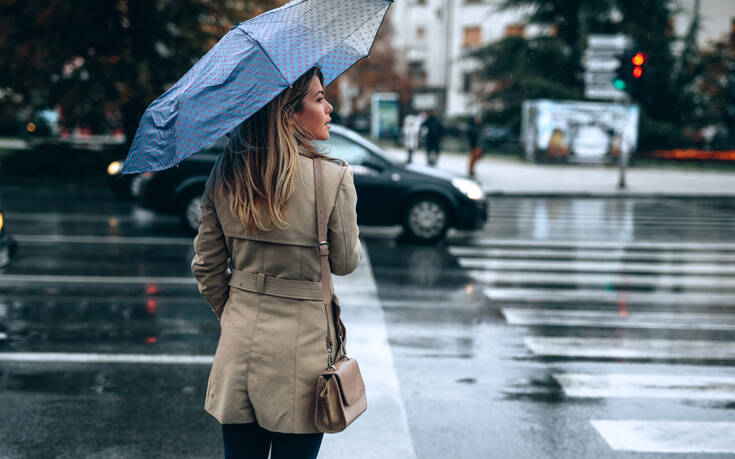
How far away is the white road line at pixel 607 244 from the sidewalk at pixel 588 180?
7.79 metres

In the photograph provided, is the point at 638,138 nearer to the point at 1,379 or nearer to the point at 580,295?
the point at 580,295

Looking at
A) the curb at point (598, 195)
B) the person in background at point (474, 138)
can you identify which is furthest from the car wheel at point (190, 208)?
the person in background at point (474, 138)

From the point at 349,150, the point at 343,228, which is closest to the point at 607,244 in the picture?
the point at 349,150

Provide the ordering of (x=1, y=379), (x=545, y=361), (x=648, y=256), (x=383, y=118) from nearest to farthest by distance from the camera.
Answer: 1. (x=1, y=379)
2. (x=545, y=361)
3. (x=648, y=256)
4. (x=383, y=118)

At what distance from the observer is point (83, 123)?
20984 mm

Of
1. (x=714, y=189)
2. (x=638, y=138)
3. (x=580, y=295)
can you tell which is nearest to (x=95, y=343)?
(x=580, y=295)

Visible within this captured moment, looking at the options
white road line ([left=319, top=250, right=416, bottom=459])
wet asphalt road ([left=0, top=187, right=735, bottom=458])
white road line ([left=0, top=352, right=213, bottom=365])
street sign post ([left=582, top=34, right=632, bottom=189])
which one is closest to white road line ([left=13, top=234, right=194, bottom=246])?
wet asphalt road ([left=0, top=187, right=735, bottom=458])

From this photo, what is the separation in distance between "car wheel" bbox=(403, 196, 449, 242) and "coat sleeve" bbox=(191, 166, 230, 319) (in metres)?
9.11

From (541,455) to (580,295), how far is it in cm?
443

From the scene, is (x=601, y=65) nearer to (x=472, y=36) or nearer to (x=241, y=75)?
(x=241, y=75)

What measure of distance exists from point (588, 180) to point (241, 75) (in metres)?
23.3

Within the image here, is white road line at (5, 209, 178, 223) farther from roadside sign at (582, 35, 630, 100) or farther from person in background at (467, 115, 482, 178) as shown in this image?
roadside sign at (582, 35, 630, 100)

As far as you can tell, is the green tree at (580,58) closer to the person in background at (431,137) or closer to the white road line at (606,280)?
the person in background at (431,137)

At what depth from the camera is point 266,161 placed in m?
2.41
